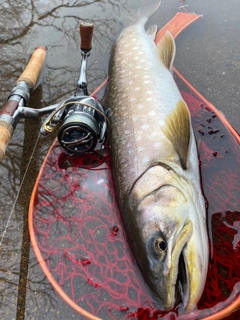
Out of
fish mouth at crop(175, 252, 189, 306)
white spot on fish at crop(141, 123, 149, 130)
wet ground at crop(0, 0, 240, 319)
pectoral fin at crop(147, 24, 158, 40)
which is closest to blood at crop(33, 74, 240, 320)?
fish mouth at crop(175, 252, 189, 306)

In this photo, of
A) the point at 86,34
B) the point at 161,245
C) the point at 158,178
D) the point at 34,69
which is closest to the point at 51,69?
the point at 34,69

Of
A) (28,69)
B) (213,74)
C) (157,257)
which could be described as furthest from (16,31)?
(157,257)

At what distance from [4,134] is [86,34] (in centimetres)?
122

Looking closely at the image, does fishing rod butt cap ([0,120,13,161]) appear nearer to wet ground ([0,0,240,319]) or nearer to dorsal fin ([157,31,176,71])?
wet ground ([0,0,240,319])

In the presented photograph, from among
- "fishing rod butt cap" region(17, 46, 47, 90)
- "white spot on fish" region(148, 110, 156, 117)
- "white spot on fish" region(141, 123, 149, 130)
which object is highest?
"fishing rod butt cap" region(17, 46, 47, 90)

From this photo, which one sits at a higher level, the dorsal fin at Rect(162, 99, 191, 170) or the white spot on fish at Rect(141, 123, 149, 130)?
the dorsal fin at Rect(162, 99, 191, 170)

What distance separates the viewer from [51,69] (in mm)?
3855

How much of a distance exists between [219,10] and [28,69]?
2.78 metres

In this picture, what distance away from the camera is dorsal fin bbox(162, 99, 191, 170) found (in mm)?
2408

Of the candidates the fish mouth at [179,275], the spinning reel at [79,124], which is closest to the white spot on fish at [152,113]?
the spinning reel at [79,124]

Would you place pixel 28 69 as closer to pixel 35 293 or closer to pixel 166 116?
pixel 166 116

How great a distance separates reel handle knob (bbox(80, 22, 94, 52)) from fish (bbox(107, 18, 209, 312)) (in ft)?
1.20

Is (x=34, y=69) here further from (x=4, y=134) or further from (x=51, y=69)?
(x=4, y=134)

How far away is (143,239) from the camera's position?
2.10 m
